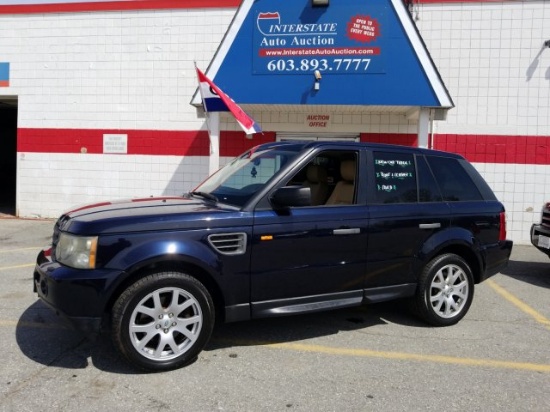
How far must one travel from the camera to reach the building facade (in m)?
10.9

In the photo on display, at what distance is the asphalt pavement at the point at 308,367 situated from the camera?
10.7 ft

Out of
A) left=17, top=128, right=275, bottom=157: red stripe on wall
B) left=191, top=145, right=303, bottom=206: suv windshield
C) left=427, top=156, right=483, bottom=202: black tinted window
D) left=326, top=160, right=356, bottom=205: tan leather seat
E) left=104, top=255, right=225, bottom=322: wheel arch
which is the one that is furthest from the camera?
left=17, top=128, right=275, bottom=157: red stripe on wall

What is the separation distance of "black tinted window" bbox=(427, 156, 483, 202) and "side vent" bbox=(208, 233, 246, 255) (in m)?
2.35

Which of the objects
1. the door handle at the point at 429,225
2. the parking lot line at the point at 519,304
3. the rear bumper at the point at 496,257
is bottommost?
the parking lot line at the point at 519,304

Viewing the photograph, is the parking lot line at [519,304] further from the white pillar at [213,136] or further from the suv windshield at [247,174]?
the white pillar at [213,136]

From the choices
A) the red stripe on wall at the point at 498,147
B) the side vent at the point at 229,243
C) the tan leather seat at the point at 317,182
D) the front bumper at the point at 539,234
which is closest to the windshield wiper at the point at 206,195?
the side vent at the point at 229,243

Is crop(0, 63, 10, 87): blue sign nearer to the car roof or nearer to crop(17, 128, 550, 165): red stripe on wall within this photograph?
crop(17, 128, 550, 165): red stripe on wall

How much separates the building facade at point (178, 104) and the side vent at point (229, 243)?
6841mm

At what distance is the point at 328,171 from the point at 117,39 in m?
9.58

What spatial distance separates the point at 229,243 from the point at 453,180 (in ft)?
8.85

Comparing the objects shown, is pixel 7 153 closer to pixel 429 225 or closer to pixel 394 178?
pixel 394 178

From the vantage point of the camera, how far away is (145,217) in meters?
3.68

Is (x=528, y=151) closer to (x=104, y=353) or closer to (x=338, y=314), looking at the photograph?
Answer: (x=338, y=314)

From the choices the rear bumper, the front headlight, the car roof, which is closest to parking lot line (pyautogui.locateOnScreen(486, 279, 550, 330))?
the rear bumper
